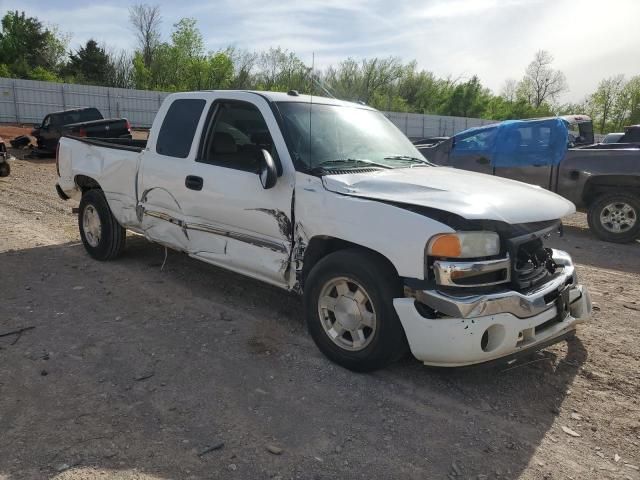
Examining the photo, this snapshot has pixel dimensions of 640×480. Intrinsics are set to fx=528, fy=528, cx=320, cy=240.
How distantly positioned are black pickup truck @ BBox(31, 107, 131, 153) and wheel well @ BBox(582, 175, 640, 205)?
44.4ft

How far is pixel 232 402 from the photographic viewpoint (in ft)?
10.7

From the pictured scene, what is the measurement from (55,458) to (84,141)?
4586mm

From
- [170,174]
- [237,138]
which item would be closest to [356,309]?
[237,138]

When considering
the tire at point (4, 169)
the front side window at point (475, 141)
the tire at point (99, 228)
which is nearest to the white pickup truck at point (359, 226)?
the tire at point (99, 228)

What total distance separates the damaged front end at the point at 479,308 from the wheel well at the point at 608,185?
5569 mm

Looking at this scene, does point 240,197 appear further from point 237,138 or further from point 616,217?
point 616,217

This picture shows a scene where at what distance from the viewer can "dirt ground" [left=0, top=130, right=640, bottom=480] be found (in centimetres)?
271

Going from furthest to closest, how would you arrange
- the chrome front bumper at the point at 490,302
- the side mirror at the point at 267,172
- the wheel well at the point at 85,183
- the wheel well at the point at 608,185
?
the wheel well at the point at 608,185
the wheel well at the point at 85,183
the side mirror at the point at 267,172
the chrome front bumper at the point at 490,302

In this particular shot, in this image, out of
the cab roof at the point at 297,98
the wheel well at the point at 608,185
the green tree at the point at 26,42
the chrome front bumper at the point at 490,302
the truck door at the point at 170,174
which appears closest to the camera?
the chrome front bumper at the point at 490,302

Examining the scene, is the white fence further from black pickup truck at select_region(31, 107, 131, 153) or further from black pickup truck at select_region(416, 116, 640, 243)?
black pickup truck at select_region(416, 116, 640, 243)

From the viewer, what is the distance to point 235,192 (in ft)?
14.2

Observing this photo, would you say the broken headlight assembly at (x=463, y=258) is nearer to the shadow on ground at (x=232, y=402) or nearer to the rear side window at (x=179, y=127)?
the shadow on ground at (x=232, y=402)

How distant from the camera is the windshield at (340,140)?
13.2ft

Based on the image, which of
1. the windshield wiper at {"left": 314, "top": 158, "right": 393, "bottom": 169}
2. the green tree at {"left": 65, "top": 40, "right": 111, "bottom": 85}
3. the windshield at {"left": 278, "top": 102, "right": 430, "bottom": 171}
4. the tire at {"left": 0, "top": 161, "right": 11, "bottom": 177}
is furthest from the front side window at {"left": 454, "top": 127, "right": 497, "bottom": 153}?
the green tree at {"left": 65, "top": 40, "right": 111, "bottom": 85}
